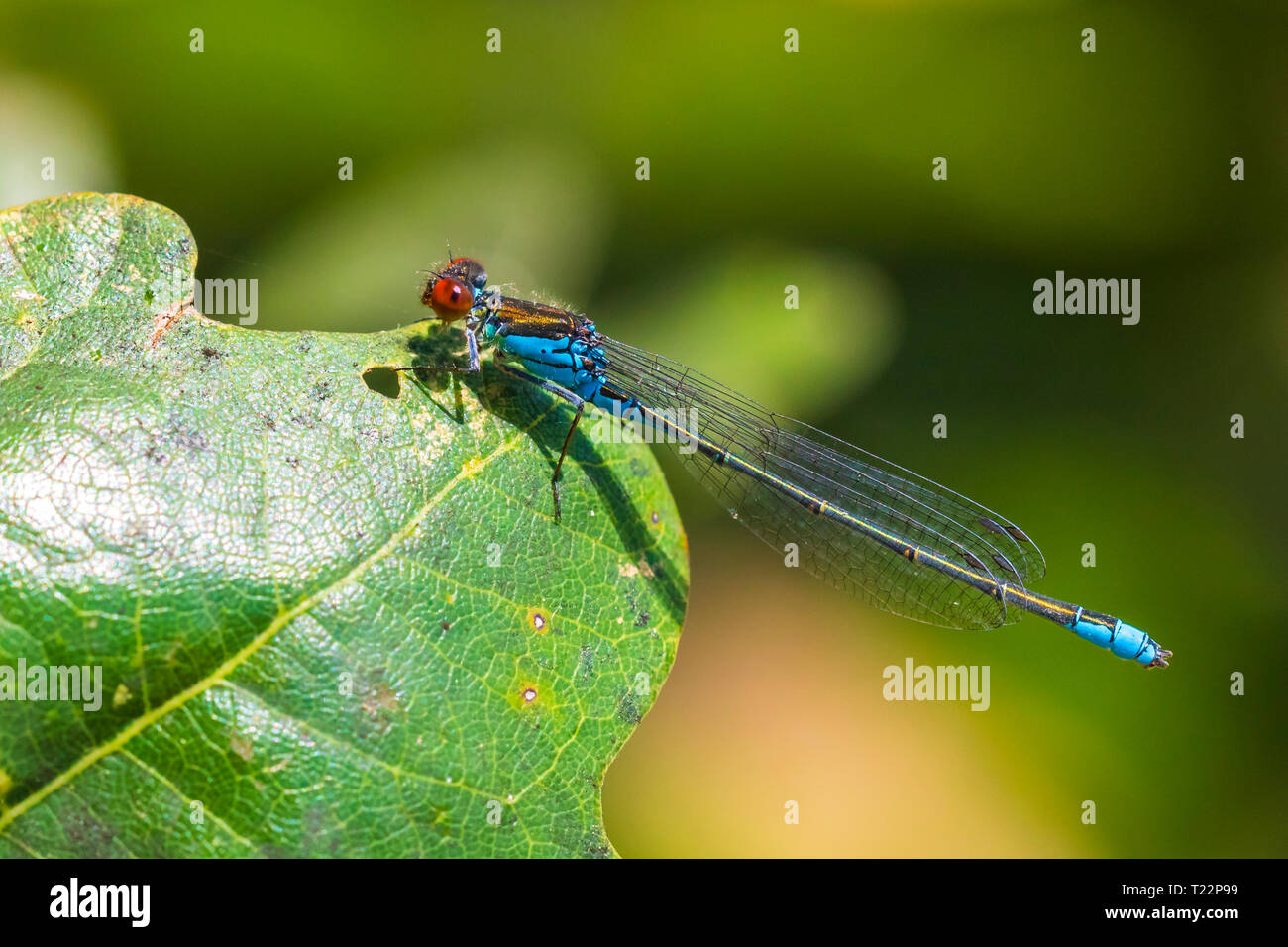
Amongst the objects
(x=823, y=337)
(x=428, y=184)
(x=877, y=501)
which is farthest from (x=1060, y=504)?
(x=428, y=184)

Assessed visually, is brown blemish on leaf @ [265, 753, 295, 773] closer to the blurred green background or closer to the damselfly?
the damselfly

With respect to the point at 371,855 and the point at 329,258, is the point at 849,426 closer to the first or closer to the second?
the point at 329,258

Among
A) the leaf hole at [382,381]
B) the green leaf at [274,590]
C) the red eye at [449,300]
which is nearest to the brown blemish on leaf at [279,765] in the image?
the green leaf at [274,590]

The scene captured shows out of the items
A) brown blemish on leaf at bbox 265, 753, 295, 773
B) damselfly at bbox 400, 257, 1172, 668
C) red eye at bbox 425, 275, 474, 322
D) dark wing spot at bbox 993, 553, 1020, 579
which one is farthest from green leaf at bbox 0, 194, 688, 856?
dark wing spot at bbox 993, 553, 1020, 579

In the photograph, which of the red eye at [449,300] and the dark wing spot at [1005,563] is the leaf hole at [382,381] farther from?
the dark wing spot at [1005,563]

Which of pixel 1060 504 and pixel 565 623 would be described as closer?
pixel 565 623
